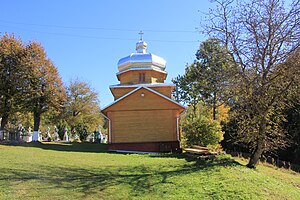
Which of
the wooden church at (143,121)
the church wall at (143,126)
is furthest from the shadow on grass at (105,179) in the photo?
the church wall at (143,126)

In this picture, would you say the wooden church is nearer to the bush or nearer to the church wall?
the church wall

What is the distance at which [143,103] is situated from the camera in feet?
71.4

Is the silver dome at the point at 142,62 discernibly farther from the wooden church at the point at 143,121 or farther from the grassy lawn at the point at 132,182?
the grassy lawn at the point at 132,182

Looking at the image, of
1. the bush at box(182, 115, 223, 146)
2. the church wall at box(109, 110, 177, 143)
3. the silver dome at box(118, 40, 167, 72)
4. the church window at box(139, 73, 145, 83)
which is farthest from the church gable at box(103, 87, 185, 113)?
the silver dome at box(118, 40, 167, 72)

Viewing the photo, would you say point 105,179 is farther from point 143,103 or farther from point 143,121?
point 143,103

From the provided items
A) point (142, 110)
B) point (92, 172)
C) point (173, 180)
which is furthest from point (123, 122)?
point (173, 180)

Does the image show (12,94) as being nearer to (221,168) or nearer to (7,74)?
(7,74)

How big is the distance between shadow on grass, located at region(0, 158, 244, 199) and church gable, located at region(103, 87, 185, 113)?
32.0ft

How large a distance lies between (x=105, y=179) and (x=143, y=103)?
482 inches

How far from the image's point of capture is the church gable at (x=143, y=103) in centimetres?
2164

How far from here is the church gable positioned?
21.6 m

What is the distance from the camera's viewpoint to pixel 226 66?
41.4 ft

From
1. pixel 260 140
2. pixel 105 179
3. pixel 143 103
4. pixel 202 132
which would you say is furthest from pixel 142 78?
pixel 105 179

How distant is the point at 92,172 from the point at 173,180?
310cm
